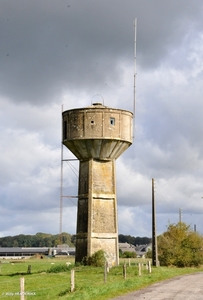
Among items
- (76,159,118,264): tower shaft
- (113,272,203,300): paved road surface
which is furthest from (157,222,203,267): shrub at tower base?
(113,272,203,300): paved road surface

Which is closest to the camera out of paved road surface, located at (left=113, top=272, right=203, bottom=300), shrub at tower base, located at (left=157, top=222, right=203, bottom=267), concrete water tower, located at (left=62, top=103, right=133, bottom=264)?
paved road surface, located at (left=113, top=272, right=203, bottom=300)

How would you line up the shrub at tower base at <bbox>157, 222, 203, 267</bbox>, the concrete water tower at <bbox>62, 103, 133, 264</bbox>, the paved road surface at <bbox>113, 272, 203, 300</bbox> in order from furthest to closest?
1. the shrub at tower base at <bbox>157, 222, 203, 267</bbox>
2. the concrete water tower at <bbox>62, 103, 133, 264</bbox>
3. the paved road surface at <bbox>113, 272, 203, 300</bbox>

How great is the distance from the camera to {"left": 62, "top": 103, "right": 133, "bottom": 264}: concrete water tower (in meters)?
41.3

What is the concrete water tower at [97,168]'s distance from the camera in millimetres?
41312

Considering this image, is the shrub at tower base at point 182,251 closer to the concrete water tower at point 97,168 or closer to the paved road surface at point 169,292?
the concrete water tower at point 97,168

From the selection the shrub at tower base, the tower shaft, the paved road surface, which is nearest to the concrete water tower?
the tower shaft

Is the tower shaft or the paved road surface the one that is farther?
the tower shaft

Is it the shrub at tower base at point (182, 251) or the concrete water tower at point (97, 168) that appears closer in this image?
the concrete water tower at point (97, 168)

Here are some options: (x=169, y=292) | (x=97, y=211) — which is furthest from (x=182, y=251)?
(x=169, y=292)

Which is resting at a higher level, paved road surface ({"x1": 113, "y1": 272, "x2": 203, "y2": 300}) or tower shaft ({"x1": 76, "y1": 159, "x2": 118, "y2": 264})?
tower shaft ({"x1": 76, "y1": 159, "x2": 118, "y2": 264})

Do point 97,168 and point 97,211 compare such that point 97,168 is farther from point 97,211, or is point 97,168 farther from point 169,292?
point 169,292

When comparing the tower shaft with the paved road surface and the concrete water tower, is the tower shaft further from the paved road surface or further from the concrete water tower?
the paved road surface

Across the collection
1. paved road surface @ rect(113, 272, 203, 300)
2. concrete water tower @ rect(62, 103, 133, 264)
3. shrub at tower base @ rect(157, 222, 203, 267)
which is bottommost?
paved road surface @ rect(113, 272, 203, 300)

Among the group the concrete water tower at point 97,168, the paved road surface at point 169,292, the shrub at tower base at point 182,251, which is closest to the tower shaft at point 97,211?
the concrete water tower at point 97,168
